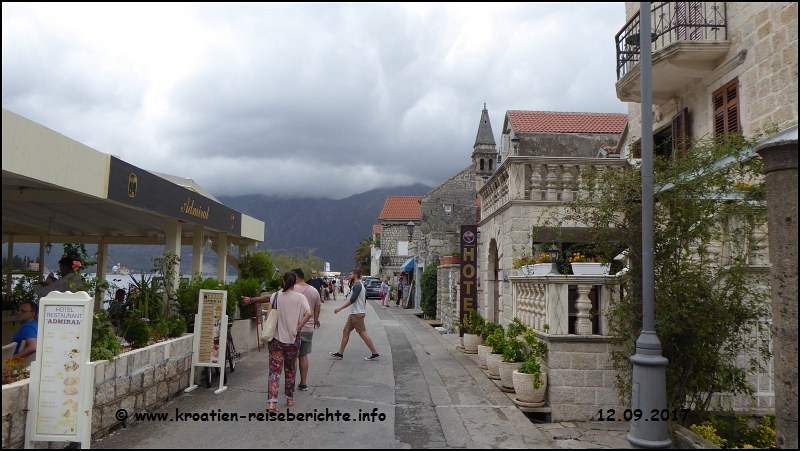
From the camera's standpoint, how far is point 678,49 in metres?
10.7

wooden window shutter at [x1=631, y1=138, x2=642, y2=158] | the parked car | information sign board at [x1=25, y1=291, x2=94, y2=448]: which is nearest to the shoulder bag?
information sign board at [x1=25, y1=291, x2=94, y2=448]

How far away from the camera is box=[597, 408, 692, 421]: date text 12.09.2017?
559 cm

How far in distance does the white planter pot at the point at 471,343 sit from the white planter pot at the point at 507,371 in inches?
157

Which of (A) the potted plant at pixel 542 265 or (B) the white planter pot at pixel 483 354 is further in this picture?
(B) the white planter pot at pixel 483 354

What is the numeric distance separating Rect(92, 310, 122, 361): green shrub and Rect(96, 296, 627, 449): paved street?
0.87 metres

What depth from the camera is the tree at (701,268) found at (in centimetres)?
611

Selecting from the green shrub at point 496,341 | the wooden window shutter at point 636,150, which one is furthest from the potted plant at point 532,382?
the wooden window shutter at point 636,150

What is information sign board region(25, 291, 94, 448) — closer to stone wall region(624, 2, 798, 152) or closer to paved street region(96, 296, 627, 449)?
paved street region(96, 296, 627, 449)

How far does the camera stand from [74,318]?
5457mm

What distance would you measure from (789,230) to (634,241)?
191cm

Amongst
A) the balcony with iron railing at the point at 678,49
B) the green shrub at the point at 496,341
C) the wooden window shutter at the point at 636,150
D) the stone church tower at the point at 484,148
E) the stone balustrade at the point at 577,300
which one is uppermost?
the stone church tower at the point at 484,148

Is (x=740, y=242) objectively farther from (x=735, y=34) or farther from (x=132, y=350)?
(x=132, y=350)

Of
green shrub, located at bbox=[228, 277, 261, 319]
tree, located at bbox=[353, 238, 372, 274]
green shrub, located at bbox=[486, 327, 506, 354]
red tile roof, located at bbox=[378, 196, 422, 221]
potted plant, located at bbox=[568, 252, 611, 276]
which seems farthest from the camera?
tree, located at bbox=[353, 238, 372, 274]

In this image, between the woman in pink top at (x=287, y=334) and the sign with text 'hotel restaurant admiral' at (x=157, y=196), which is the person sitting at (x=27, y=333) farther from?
the woman in pink top at (x=287, y=334)
